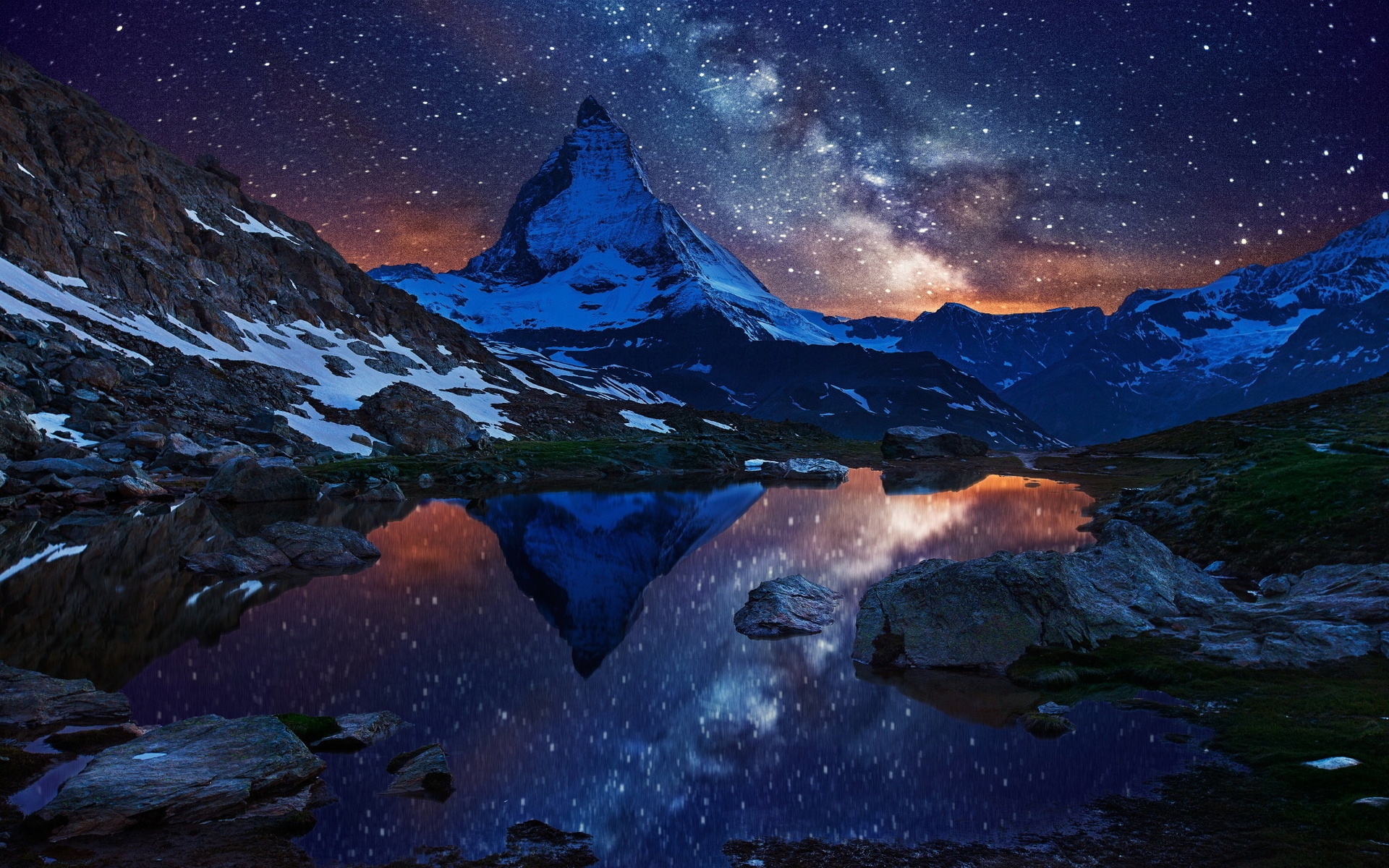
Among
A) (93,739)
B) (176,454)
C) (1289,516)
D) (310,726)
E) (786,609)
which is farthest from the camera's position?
(176,454)

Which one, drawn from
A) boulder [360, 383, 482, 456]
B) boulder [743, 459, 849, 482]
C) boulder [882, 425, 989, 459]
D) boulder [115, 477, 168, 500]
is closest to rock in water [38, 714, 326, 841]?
boulder [115, 477, 168, 500]

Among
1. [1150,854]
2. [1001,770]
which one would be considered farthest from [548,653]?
[1150,854]

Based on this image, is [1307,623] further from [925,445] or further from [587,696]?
[925,445]

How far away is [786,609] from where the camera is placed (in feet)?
67.0

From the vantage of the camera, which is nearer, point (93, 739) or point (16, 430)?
point (93, 739)

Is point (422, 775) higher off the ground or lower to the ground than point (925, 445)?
lower

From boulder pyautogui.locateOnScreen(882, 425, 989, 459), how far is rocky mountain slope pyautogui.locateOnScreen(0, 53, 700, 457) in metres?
48.8

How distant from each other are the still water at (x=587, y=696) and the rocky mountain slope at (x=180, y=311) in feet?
120

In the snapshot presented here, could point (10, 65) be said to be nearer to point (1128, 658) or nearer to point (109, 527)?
point (109, 527)

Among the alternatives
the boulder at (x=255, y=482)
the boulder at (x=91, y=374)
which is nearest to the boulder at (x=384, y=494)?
the boulder at (x=255, y=482)

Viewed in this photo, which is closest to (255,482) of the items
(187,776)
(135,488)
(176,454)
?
(135,488)

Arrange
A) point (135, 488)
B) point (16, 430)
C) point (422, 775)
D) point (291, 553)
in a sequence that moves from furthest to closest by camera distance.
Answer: point (16, 430), point (135, 488), point (291, 553), point (422, 775)

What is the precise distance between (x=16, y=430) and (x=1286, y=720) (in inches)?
2262

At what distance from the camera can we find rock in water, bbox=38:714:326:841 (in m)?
8.97
